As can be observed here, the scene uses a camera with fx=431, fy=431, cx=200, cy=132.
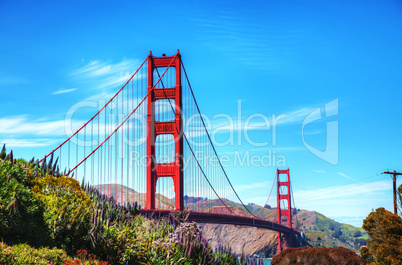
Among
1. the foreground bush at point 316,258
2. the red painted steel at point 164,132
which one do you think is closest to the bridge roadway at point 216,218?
the red painted steel at point 164,132

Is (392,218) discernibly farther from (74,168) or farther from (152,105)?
(152,105)

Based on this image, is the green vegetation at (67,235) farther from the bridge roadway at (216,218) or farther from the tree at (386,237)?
the bridge roadway at (216,218)

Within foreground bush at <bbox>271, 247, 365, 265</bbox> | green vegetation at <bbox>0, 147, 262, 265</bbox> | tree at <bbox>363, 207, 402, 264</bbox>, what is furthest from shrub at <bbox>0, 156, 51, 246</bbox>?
tree at <bbox>363, 207, 402, 264</bbox>

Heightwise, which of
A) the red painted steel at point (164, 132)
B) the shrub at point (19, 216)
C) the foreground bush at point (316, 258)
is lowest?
the foreground bush at point (316, 258)

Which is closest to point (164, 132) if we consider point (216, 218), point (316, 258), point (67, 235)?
point (216, 218)

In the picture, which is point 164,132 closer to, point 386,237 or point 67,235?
point 386,237
